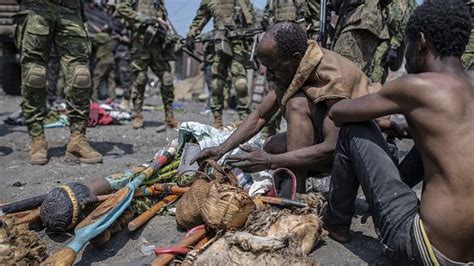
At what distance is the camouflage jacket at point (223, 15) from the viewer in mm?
7152

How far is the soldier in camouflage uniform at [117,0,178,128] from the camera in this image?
282 inches

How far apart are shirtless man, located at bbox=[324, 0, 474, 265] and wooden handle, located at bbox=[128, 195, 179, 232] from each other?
1.29 m

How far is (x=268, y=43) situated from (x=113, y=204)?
1337 mm

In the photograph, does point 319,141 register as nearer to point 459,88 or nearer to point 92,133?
point 459,88

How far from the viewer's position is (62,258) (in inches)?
88.0

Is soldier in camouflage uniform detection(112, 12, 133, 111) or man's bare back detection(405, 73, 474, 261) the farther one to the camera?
soldier in camouflage uniform detection(112, 12, 133, 111)

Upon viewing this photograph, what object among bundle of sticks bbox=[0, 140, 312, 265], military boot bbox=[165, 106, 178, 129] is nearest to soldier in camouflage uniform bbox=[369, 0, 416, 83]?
military boot bbox=[165, 106, 178, 129]

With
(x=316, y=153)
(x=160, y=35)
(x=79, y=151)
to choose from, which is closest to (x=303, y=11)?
(x=160, y=35)

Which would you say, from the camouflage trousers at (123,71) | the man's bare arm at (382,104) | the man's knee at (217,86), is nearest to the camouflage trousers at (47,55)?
the man's knee at (217,86)

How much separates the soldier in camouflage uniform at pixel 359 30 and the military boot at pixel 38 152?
9.82 feet

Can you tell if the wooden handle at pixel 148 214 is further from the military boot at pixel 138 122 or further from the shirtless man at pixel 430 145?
the military boot at pixel 138 122

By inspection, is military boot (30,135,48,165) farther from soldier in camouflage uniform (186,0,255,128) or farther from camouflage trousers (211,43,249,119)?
camouflage trousers (211,43,249,119)

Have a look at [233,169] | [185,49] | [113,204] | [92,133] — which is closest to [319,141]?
[233,169]

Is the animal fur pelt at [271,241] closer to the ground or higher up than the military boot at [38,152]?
higher up
